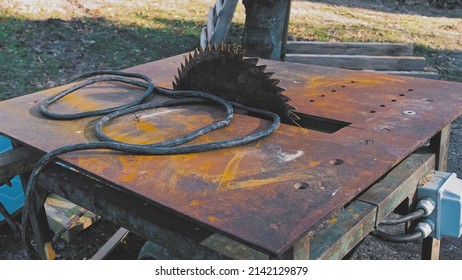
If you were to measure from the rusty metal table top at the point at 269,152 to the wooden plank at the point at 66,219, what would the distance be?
0.99 m

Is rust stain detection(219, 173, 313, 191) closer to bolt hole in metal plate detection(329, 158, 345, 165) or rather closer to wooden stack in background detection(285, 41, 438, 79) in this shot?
bolt hole in metal plate detection(329, 158, 345, 165)

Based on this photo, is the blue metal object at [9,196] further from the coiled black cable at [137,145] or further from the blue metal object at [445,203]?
the blue metal object at [445,203]

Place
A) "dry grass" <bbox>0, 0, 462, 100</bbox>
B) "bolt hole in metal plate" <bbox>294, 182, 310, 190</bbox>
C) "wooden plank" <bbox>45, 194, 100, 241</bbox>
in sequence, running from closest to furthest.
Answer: "bolt hole in metal plate" <bbox>294, 182, 310, 190</bbox>, "wooden plank" <bbox>45, 194, 100, 241</bbox>, "dry grass" <bbox>0, 0, 462, 100</bbox>

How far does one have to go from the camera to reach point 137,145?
4.70 ft

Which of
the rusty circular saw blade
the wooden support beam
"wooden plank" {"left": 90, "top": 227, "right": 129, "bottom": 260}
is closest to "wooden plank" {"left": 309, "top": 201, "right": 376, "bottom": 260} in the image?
the wooden support beam

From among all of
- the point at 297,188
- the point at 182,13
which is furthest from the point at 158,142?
the point at 182,13

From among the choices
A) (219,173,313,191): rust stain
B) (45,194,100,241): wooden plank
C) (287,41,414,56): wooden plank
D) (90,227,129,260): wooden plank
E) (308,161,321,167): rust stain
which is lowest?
(90,227,129,260): wooden plank

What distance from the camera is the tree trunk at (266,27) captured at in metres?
4.32

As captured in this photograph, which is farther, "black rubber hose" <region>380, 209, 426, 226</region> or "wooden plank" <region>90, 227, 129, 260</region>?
"wooden plank" <region>90, 227, 129, 260</region>

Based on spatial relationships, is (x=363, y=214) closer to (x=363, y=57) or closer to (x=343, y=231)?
(x=343, y=231)

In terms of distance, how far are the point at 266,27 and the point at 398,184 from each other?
10.2 ft

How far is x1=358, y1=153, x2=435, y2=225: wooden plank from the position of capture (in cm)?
145

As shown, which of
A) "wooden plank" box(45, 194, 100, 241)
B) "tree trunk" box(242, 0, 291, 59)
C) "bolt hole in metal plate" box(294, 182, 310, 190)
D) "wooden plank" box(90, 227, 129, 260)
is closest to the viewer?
"bolt hole in metal plate" box(294, 182, 310, 190)

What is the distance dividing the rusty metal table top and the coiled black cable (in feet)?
0.08
